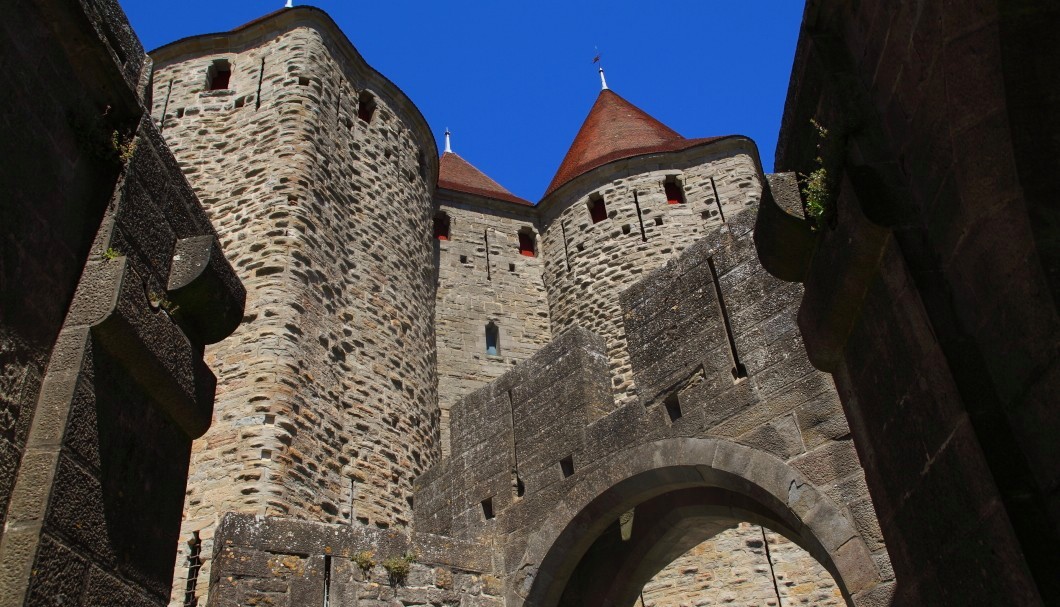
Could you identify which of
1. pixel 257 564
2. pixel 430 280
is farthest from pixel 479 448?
pixel 430 280

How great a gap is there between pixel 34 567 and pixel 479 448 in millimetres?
5250

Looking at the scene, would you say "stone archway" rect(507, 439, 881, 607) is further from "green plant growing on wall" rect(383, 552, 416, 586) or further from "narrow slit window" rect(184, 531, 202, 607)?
"narrow slit window" rect(184, 531, 202, 607)

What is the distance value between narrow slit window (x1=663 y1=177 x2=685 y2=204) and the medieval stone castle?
0.27 meters

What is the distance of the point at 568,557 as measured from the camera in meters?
6.36

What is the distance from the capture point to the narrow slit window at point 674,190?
1334cm

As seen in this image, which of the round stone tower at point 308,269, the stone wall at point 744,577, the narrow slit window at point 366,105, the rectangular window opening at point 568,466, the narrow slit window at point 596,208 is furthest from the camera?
the narrow slit window at point 596,208

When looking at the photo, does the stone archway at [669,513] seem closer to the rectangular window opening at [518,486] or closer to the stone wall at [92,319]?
the rectangular window opening at [518,486]

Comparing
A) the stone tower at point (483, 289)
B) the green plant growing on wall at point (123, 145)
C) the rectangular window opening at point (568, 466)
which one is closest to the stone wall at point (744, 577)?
the rectangular window opening at point (568, 466)

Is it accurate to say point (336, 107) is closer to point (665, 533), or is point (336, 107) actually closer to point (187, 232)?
point (665, 533)

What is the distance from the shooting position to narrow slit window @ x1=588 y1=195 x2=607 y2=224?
13.5m

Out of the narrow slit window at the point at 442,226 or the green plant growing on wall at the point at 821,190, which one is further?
the narrow slit window at the point at 442,226

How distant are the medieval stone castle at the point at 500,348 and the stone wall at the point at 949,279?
0.01 m

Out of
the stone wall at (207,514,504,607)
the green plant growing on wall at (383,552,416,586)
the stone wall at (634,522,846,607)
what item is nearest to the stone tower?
the stone wall at (634,522,846,607)

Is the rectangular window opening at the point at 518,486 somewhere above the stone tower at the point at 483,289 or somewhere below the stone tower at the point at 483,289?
below
